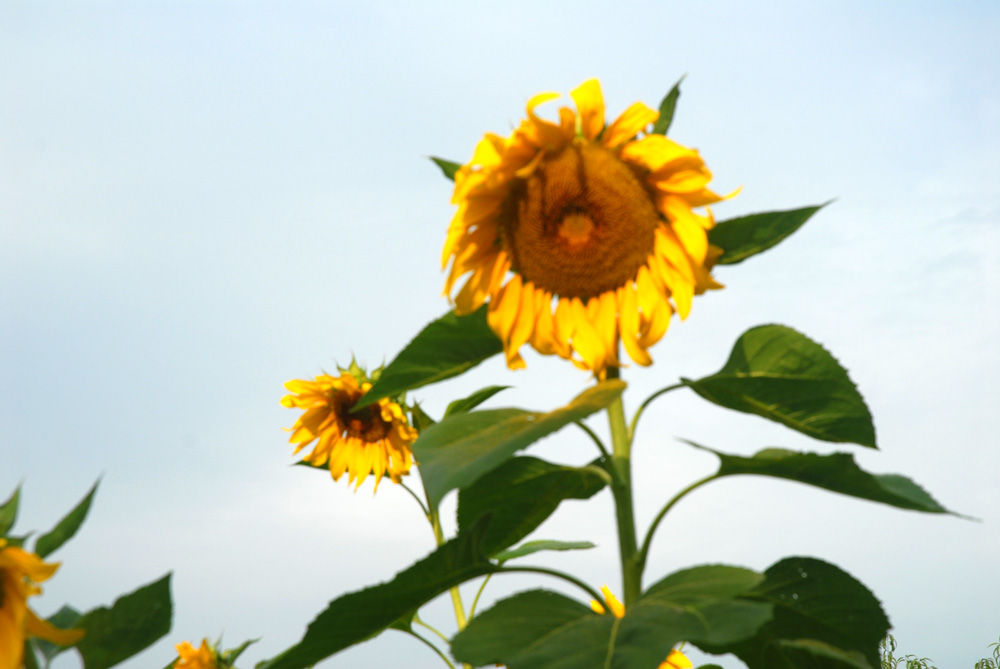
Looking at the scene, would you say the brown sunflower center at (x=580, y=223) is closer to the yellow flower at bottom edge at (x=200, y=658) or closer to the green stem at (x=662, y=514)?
the green stem at (x=662, y=514)

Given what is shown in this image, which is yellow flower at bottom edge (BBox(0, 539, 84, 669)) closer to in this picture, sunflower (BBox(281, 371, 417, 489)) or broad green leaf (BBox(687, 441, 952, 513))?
broad green leaf (BBox(687, 441, 952, 513))

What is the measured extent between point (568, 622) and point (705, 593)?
290 mm

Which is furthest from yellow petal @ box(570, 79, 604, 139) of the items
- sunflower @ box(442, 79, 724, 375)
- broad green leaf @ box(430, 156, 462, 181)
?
broad green leaf @ box(430, 156, 462, 181)

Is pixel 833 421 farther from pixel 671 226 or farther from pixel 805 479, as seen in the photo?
pixel 671 226

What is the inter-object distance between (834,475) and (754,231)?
573 mm

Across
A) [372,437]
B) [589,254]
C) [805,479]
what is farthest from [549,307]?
[372,437]

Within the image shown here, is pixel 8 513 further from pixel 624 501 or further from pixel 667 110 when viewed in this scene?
pixel 667 110

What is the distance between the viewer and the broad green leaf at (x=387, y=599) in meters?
2.04

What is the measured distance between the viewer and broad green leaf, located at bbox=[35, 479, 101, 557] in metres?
1.74

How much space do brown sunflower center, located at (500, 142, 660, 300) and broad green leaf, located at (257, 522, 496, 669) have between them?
0.63 metres

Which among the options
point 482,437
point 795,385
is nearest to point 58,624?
point 482,437

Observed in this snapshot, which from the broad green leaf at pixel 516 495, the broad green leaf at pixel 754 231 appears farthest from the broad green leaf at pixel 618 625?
the broad green leaf at pixel 754 231

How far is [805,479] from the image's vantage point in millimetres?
2062

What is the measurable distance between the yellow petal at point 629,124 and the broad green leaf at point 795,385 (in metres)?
0.55
